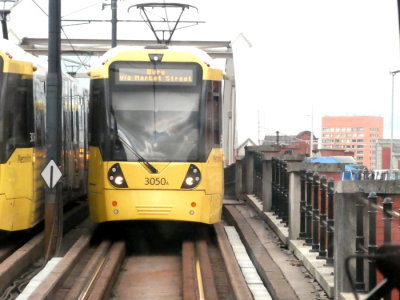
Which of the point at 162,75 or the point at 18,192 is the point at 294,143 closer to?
the point at 162,75

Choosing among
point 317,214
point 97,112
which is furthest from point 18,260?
point 317,214

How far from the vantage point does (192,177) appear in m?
11.7

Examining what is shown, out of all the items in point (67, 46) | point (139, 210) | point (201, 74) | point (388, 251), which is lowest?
point (139, 210)

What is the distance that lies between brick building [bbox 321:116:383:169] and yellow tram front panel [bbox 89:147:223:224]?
102502 mm

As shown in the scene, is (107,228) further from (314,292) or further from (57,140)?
(314,292)

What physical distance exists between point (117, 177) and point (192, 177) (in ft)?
3.75

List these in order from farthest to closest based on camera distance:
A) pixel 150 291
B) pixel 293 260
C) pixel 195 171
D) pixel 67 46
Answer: pixel 67 46, pixel 195 171, pixel 293 260, pixel 150 291

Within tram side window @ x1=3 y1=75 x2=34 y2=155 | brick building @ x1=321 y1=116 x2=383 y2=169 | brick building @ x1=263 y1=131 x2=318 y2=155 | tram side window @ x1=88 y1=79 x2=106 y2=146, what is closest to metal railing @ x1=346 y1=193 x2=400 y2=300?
tram side window @ x1=3 y1=75 x2=34 y2=155

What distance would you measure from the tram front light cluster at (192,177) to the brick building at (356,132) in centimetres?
10245

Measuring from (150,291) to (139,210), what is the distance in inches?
94.7

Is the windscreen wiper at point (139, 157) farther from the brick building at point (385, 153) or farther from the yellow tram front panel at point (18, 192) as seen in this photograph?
the brick building at point (385, 153)

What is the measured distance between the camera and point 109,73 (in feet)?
38.5

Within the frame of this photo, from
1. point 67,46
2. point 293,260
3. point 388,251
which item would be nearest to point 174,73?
point 293,260

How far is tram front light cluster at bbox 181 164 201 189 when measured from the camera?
38.4 ft
